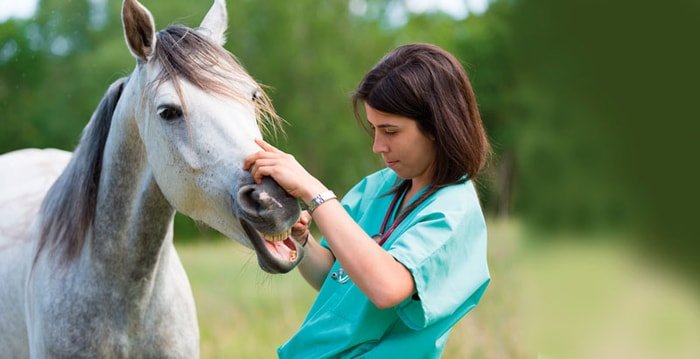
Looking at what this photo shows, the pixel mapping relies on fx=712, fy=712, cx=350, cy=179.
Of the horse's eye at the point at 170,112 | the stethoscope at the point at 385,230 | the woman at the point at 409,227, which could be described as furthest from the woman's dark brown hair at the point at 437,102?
the horse's eye at the point at 170,112

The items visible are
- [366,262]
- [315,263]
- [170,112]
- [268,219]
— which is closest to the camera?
[366,262]

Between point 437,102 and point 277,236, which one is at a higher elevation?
point 437,102

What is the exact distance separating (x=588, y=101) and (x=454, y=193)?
1.73 m

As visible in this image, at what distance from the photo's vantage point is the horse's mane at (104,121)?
6.75 feet

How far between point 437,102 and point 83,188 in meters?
1.23

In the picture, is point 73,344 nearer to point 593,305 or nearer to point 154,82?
point 154,82

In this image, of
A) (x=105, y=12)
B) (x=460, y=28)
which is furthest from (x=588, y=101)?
(x=460, y=28)

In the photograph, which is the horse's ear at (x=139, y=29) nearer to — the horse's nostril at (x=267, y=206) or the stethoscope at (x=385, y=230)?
the horse's nostril at (x=267, y=206)

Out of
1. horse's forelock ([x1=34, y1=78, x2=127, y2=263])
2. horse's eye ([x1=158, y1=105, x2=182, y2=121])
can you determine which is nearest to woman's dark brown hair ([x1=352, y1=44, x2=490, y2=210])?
horse's eye ([x1=158, y1=105, x2=182, y2=121])

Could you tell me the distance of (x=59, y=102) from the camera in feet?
60.8

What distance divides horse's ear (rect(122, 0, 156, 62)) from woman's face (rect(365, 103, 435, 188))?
2.37 ft

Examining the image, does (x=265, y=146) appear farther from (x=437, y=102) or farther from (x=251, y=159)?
(x=437, y=102)

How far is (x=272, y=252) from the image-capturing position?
187 centimetres

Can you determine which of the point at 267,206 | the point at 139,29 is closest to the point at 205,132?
the point at 267,206
